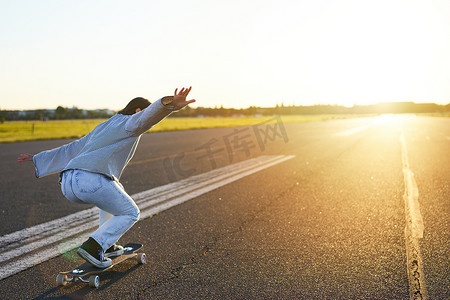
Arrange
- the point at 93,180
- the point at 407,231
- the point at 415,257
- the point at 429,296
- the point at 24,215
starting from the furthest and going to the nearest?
the point at 24,215 → the point at 407,231 → the point at 415,257 → the point at 93,180 → the point at 429,296

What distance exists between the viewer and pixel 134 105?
134 inches

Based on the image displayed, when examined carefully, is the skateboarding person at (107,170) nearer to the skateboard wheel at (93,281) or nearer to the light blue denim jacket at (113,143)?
the light blue denim jacket at (113,143)

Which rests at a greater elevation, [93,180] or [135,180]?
[93,180]

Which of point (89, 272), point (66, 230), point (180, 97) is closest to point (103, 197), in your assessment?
point (89, 272)

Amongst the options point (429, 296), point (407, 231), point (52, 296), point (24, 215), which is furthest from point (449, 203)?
point (24, 215)

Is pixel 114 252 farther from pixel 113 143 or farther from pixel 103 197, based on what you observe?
pixel 113 143

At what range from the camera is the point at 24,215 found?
19.0 feet

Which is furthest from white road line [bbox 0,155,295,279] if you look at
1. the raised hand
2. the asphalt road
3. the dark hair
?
the raised hand

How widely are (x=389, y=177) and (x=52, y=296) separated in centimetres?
811

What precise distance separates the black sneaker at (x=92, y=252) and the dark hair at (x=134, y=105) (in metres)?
1.18

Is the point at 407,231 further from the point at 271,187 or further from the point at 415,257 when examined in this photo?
the point at 271,187

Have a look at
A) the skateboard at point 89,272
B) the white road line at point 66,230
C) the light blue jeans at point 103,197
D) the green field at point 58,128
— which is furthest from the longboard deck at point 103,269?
the green field at point 58,128

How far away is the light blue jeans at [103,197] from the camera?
3.29 m

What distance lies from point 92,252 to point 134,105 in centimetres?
136
